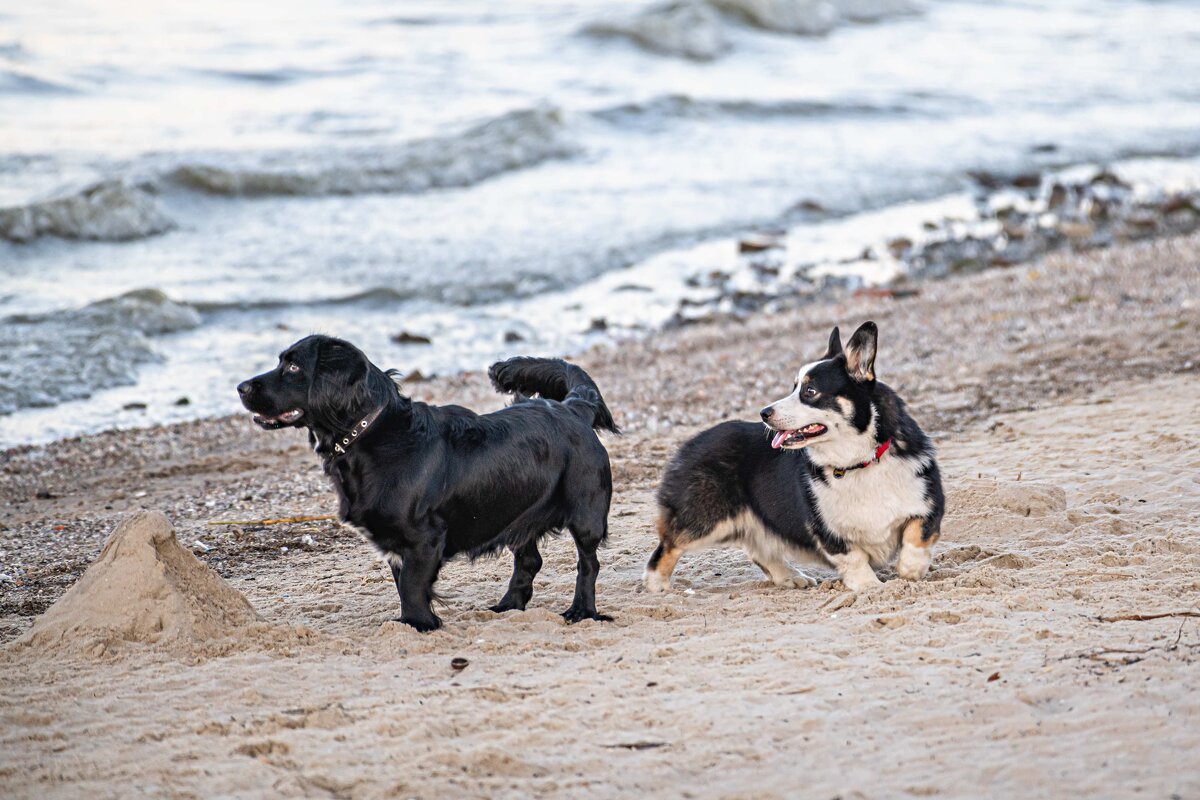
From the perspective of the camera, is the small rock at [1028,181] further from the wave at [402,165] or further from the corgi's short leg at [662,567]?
the corgi's short leg at [662,567]

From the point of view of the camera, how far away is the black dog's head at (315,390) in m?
4.97

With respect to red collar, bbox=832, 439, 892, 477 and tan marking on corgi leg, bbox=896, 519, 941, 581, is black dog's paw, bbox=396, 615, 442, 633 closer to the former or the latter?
red collar, bbox=832, 439, 892, 477

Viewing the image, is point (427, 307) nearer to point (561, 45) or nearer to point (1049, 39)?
point (561, 45)

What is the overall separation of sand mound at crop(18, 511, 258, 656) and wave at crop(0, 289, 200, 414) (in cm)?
595

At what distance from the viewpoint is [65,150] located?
765 inches

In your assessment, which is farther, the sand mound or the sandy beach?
A: the sand mound

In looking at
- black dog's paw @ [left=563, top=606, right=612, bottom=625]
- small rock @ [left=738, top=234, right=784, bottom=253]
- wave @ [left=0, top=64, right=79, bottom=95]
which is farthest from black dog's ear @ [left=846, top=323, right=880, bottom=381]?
wave @ [left=0, top=64, right=79, bottom=95]

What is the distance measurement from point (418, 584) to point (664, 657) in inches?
44.3

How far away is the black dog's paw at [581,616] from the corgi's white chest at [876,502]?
106cm

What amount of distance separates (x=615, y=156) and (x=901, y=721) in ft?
58.0

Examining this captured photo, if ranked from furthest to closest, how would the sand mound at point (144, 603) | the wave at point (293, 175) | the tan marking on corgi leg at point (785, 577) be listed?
1. the wave at point (293, 175)
2. the tan marking on corgi leg at point (785, 577)
3. the sand mound at point (144, 603)

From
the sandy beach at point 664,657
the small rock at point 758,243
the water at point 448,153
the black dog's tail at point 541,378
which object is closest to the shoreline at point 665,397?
the sandy beach at point 664,657

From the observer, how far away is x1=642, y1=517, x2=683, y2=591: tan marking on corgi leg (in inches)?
225

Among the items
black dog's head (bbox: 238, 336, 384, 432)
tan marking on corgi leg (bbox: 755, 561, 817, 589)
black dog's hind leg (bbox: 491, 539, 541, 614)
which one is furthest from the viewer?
tan marking on corgi leg (bbox: 755, 561, 817, 589)
